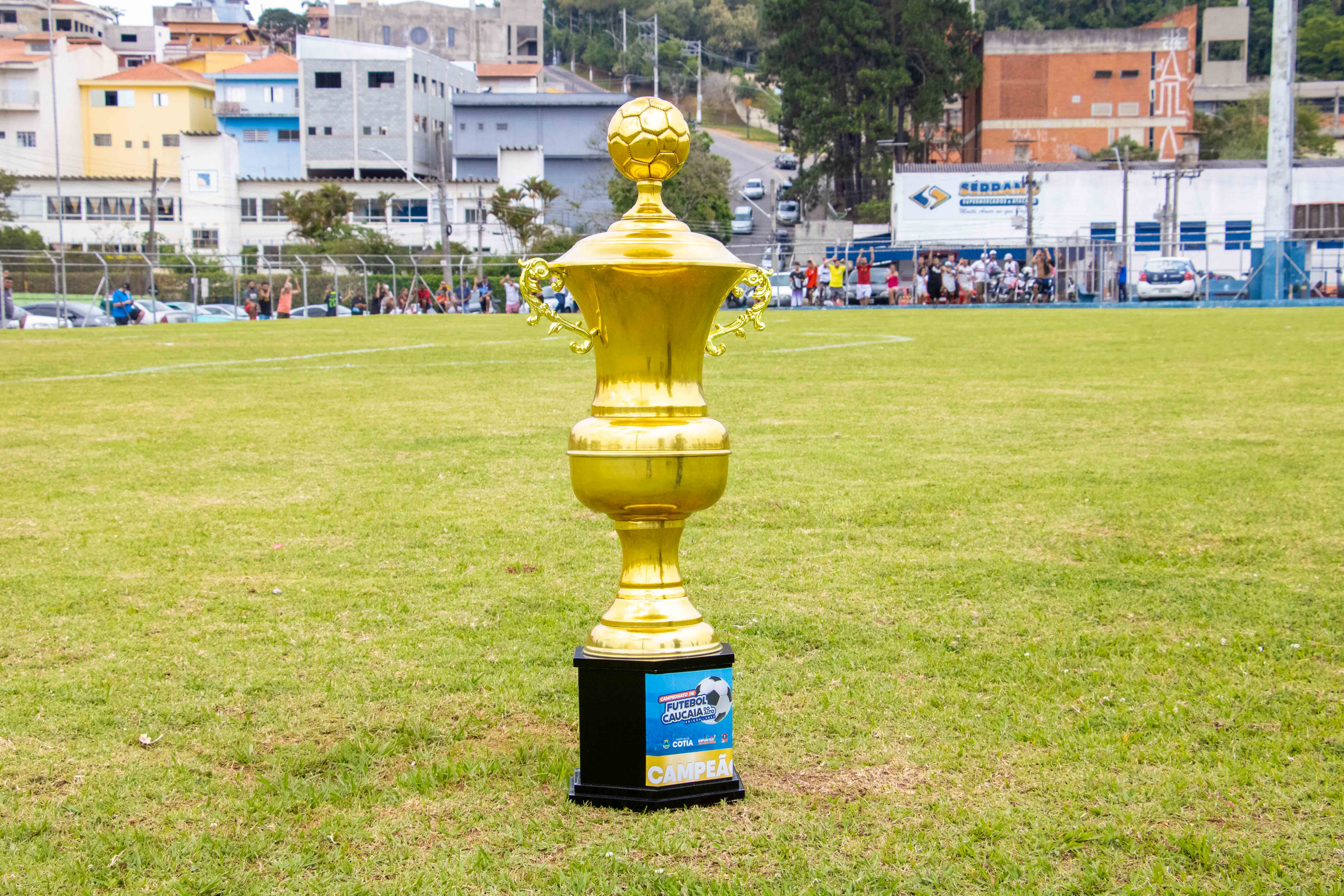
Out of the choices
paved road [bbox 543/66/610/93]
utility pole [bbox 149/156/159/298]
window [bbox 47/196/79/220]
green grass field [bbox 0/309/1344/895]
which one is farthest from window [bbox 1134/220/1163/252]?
paved road [bbox 543/66/610/93]

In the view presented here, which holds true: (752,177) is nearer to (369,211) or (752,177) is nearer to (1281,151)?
(369,211)

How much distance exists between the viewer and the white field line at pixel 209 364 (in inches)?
512

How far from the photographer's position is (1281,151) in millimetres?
38250

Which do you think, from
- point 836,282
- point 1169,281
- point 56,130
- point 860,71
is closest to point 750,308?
point 836,282

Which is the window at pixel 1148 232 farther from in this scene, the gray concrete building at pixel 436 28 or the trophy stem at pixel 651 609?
the gray concrete building at pixel 436 28

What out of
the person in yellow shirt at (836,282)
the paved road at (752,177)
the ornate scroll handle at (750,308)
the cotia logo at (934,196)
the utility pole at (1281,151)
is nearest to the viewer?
the ornate scroll handle at (750,308)

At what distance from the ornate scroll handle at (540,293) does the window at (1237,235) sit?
151ft

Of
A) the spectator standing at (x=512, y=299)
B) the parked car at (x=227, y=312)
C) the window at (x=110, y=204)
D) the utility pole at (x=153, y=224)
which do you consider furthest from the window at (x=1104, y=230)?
the window at (x=110, y=204)

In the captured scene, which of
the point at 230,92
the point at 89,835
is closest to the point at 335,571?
the point at 89,835

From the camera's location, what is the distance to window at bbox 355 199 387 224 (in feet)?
220

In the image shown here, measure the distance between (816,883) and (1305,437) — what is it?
6657 mm

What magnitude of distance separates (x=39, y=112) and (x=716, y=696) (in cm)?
8434

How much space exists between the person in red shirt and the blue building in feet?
142

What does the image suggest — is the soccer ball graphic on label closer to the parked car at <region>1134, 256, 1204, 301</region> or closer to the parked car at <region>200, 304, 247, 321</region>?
the parked car at <region>200, 304, 247, 321</region>
